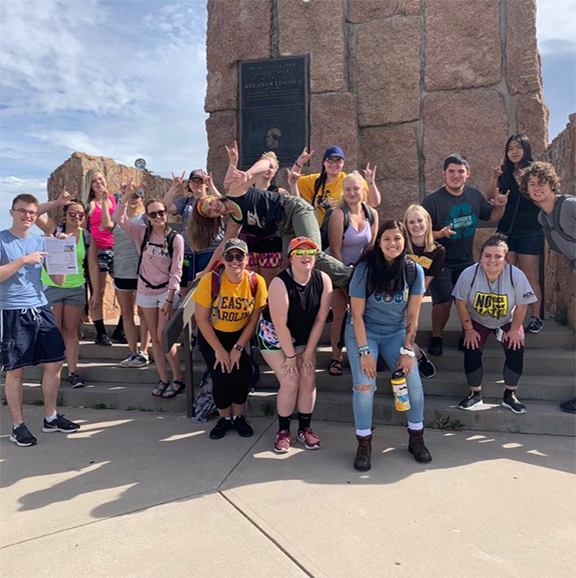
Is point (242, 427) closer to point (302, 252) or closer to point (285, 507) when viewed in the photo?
point (285, 507)

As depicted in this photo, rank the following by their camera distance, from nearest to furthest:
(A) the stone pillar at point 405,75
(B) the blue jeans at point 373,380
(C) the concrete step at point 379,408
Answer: (B) the blue jeans at point 373,380 → (C) the concrete step at point 379,408 → (A) the stone pillar at point 405,75

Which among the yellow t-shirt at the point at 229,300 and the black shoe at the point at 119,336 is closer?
the yellow t-shirt at the point at 229,300

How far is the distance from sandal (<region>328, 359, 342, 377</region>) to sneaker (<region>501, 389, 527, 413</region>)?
125 centimetres

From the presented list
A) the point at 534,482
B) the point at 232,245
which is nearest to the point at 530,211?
the point at 534,482

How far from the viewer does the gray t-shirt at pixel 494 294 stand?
3.35 metres

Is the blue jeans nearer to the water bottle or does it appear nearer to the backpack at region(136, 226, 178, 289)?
the water bottle

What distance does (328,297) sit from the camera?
3.22 metres

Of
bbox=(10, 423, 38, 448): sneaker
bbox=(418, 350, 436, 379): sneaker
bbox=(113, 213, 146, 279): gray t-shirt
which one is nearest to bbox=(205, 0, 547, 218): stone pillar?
bbox=(113, 213, 146, 279): gray t-shirt

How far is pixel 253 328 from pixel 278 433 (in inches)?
29.4

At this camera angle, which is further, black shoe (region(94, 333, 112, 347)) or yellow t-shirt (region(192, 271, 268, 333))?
black shoe (region(94, 333, 112, 347))

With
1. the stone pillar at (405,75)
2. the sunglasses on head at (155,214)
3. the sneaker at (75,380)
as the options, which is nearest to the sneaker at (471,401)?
the sunglasses on head at (155,214)

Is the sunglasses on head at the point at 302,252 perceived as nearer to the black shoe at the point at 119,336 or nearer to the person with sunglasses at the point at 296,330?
the person with sunglasses at the point at 296,330

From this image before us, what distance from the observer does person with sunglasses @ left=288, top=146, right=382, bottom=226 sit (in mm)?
4215

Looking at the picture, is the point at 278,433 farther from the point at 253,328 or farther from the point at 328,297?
the point at 328,297
